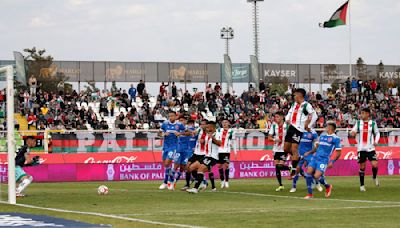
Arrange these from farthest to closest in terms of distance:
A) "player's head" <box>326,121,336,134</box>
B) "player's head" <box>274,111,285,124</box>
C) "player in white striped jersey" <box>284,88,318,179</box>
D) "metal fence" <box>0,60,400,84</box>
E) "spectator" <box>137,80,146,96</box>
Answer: "metal fence" <box>0,60,400,84</box>, "spectator" <box>137,80,146,96</box>, "player's head" <box>274,111,285,124</box>, "player in white striped jersey" <box>284,88,318,179</box>, "player's head" <box>326,121,336,134</box>

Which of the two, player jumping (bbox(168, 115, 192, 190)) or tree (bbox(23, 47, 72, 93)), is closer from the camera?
player jumping (bbox(168, 115, 192, 190))

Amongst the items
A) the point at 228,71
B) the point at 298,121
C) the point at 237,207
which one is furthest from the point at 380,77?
the point at 237,207

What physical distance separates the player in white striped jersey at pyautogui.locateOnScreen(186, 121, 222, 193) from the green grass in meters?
0.44

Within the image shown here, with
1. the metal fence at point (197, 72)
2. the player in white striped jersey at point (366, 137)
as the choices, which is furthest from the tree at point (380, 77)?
the player in white striped jersey at point (366, 137)

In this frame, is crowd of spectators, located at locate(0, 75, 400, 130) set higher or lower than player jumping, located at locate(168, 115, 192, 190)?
higher

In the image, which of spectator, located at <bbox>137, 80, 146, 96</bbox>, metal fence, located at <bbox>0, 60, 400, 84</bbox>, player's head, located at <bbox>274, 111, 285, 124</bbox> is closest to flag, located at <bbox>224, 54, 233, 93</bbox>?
metal fence, located at <bbox>0, 60, 400, 84</bbox>

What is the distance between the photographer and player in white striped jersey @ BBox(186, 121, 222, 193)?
24.3 m

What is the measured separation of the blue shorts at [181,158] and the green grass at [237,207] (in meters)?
2.46

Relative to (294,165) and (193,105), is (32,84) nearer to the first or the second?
(193,105)

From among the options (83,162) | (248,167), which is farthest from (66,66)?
(248,167)

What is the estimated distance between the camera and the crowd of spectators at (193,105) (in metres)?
47.0

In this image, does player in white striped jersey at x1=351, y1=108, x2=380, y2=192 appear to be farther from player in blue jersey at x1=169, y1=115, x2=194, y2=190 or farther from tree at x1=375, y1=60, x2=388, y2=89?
tree at x1=375, y1=60, x2=388, y2=89

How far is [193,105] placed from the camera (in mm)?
52281

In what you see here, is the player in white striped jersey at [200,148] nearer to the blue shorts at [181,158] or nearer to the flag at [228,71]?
the blue shorts at [181,158]
